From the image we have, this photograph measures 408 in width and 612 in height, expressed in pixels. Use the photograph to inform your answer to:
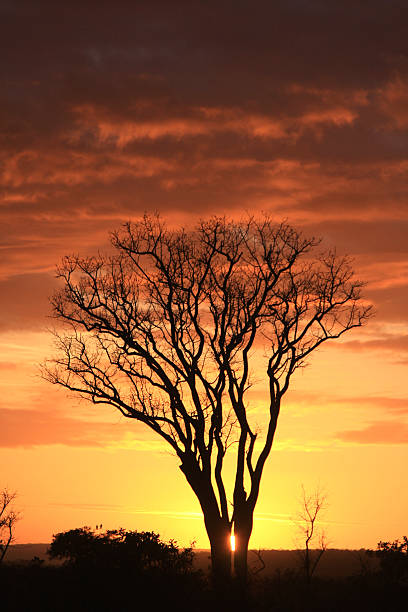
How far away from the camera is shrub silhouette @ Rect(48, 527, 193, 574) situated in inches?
777

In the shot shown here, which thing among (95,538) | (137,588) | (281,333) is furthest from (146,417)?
(137,588)

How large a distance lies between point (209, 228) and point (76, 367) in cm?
785

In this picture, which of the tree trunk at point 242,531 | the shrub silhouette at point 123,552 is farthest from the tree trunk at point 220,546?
the shrub silhouette at point 123,552

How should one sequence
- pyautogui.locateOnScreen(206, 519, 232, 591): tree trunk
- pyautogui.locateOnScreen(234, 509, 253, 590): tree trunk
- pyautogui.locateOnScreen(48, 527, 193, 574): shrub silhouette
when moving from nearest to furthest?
1. pyautogui.locateOnScreen(48, 527, 193, 574): shrub silhouette
2. pyautogui.locateOnScreen(206, 519, 232, 591): tree trunk
3. pyautogui.locateOnScreen(234, 509, 253, 590): tree trunk

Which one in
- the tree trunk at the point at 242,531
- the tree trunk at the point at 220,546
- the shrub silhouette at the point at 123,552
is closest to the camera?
the shrub silhouette at the point at 123,552

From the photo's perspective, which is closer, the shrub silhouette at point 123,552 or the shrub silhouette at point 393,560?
the shrub silhouette at point 123,552

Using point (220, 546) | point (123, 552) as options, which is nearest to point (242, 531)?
point (220, 546)

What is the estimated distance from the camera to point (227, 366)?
29969 mm

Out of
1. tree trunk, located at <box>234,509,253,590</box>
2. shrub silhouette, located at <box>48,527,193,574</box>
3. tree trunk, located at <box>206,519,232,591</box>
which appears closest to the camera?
shrub silhouette, located at <box>48,527,193,574</box>

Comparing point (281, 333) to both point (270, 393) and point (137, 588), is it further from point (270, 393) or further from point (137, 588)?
Result: point (137, 588)

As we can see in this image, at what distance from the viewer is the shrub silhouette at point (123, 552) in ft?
64.7

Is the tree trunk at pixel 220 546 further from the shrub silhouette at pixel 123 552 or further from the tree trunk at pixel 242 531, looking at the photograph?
the shrub silhouette at pixel 123 552

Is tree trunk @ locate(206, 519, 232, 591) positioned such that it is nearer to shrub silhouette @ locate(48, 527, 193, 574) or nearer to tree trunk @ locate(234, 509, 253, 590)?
tree trunk @ locate(234, 509, 253, 590)

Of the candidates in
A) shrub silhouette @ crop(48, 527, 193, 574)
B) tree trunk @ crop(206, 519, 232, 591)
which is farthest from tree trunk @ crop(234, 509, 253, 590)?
shrub silhouette @ crop(48, 527, 193, 574)
